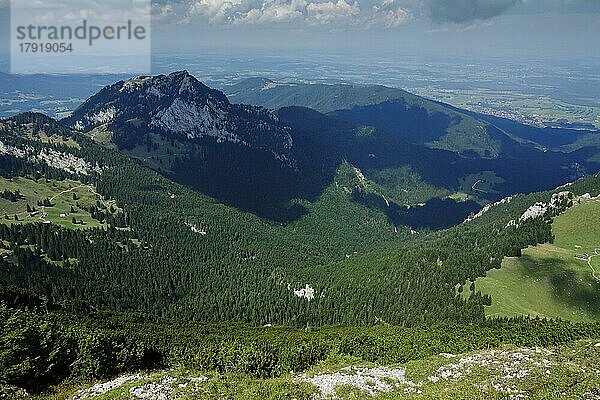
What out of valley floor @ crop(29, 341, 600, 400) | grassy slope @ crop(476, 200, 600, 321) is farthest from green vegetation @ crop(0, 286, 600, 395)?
grassy slope @ crop(476, 200, 600, 321)

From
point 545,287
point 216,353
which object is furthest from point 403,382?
point 545,287

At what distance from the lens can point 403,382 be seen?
208 feet

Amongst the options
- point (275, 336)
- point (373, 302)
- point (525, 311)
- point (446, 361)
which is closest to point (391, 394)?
point (446, 361)

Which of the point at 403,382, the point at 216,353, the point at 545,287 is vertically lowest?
the point at 545,287

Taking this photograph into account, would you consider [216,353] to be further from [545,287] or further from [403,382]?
[545,287]

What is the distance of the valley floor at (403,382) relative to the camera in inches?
2205

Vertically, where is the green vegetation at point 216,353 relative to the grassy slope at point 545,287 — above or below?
above

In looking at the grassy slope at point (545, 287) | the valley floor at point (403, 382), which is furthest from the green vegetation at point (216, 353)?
the grassy slope at point (545, 287)

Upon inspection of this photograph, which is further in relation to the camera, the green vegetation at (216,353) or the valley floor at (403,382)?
the green vegetation at (216,353)

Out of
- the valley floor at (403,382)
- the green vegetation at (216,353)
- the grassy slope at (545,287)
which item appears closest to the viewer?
the valley floor at (403,382)

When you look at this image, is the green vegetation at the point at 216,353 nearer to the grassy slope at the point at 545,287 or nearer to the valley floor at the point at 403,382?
the valley floor at the point at 403,382

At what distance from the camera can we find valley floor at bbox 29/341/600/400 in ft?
184

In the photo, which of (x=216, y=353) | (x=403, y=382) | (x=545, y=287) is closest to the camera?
(x=403, y=382)

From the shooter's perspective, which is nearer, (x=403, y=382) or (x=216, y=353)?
(x=403, y=382)
